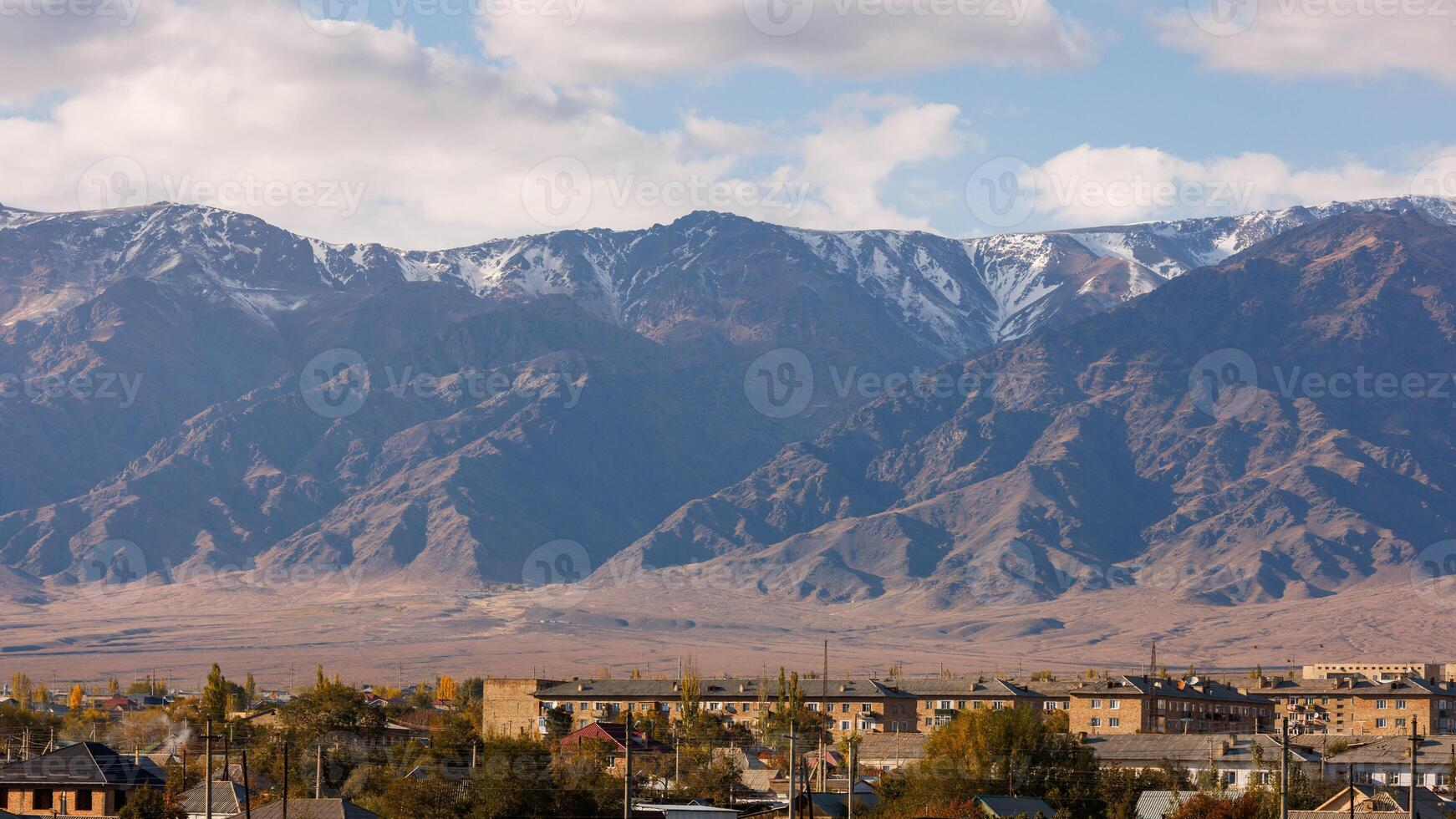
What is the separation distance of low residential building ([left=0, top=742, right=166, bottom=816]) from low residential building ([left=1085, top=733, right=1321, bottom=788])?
53.8 m

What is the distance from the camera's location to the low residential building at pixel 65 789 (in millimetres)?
94188

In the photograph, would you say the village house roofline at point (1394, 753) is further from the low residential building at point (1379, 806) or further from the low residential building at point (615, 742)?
the low residential building at point (615, 742)

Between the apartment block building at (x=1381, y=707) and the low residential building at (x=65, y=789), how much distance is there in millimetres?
109880

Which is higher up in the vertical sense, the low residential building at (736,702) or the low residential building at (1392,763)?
the low residential building at (1392,763)

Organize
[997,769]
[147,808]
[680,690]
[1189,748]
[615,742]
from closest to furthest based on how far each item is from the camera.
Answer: [147,808] < [997,769] < [1189,748] < [615,742] < [680,690]

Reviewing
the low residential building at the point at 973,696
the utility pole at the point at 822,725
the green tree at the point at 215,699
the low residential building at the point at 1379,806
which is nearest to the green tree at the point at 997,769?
the utility pole at the point at 822,725

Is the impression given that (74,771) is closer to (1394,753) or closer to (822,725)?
(822,725)

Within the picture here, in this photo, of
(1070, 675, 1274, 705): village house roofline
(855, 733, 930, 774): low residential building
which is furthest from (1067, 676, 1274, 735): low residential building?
(855, 733, 930, 774): low residential building

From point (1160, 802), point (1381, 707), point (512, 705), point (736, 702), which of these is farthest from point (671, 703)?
point (1160, 802)

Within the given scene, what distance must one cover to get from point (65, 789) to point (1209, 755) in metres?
66.8

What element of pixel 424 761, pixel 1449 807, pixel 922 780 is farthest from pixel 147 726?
pixel 1449 807

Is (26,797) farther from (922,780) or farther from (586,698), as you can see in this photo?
(586,698)

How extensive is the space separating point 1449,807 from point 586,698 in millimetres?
94557

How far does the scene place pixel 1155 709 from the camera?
169750 millimetres
